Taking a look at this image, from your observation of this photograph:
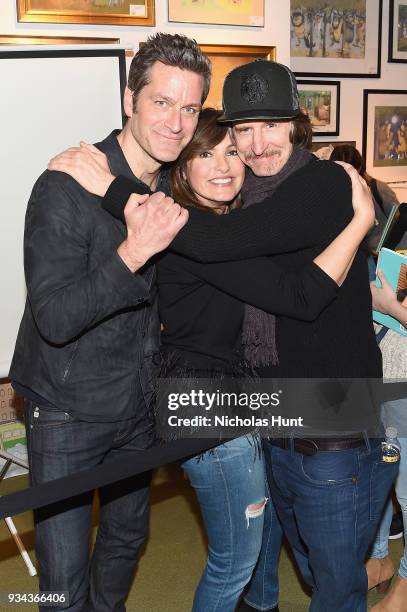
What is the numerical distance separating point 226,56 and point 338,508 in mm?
3150

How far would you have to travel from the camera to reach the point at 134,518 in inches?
93.0

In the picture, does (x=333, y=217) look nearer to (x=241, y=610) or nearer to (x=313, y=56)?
(x=241, y=610)

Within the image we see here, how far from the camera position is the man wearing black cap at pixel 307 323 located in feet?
6.23

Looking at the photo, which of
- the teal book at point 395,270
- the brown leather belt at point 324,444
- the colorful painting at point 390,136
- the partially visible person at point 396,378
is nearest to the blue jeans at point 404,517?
the partially visible person at point 396,378

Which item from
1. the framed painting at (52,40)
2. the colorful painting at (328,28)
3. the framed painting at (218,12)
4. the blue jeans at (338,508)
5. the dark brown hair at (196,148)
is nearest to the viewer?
the blue jeans at (338,508)

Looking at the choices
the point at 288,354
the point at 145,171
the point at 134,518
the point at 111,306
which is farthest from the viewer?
the point at 134,518

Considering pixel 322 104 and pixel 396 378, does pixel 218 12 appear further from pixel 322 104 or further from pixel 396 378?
pixel 396 378

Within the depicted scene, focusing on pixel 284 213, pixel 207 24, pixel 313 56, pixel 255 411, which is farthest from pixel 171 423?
pixel 313 56

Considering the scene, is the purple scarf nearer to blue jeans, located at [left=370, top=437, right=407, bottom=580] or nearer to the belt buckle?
the belt buckle

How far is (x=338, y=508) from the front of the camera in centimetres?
197

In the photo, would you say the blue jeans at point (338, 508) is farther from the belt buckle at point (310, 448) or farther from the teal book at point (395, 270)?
the teal book at point (395, 270)

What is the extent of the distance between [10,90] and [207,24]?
52.9 inches

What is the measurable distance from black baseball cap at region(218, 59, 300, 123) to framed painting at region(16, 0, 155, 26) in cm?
201

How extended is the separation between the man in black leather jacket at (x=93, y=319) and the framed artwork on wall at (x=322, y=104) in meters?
3.82
